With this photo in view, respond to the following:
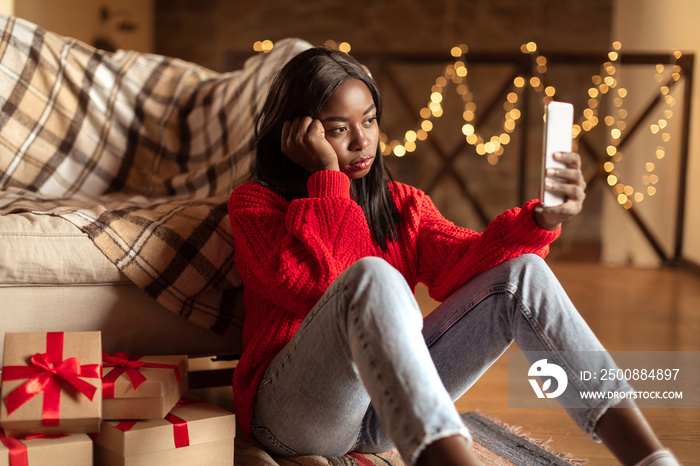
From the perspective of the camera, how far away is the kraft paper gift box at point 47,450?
883 millimetres

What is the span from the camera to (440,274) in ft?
3.67

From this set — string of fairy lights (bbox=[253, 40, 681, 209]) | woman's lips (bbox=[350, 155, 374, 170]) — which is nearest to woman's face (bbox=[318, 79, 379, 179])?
woman's lips (bbox=[350, 155, 374, 170])

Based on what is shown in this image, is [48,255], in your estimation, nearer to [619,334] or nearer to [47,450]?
[47,450]

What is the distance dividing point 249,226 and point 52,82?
932mm

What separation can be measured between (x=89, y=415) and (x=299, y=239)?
1.25 ft

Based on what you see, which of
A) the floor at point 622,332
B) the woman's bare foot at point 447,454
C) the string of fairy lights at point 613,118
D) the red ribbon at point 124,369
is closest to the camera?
the woman's bare foot at point 447,454

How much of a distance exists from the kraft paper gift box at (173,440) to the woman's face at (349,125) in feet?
1.47

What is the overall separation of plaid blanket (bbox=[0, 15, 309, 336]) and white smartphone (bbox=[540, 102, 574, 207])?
0.66 metres

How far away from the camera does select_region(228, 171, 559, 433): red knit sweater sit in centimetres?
96

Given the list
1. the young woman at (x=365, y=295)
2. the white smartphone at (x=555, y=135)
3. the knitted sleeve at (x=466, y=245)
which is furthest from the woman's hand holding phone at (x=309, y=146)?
the white smartphone at (x=555, y=135)

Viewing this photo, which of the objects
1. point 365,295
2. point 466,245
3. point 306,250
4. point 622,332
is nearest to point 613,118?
point 622,332

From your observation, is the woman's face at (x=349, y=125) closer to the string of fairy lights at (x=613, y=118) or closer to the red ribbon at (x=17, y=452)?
the red ribbon at (x=17, y=452)

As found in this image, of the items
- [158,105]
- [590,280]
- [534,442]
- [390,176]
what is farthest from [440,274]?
[590,280]

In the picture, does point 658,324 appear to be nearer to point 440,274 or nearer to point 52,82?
point 440,274
